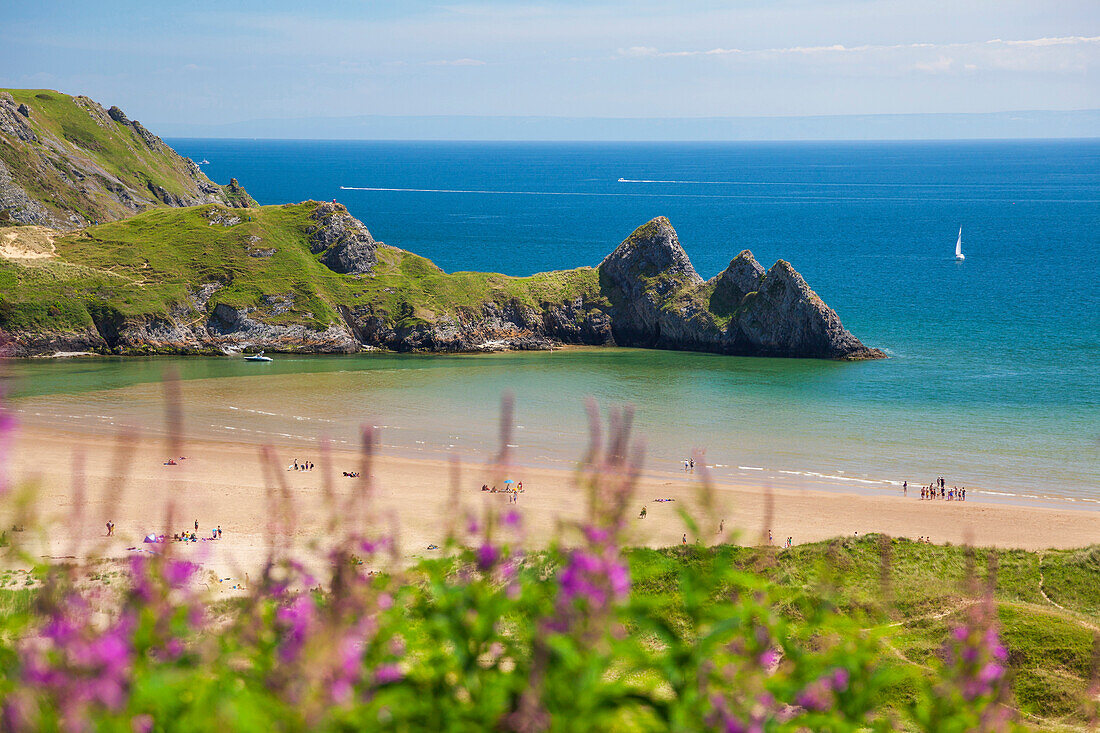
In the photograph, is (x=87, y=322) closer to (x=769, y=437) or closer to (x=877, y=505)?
(x=769, y=437)

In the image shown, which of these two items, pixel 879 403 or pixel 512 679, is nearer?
pixel 512 679

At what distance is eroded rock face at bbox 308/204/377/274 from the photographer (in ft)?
284

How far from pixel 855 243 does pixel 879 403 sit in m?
104

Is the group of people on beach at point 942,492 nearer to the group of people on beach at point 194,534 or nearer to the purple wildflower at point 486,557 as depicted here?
the group of people on beach at point 194,534

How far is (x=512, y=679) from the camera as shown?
458 centimetres

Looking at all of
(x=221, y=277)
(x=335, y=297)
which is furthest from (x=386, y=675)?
(x=221, y=277)

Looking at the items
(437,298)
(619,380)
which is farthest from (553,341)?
(619,380)

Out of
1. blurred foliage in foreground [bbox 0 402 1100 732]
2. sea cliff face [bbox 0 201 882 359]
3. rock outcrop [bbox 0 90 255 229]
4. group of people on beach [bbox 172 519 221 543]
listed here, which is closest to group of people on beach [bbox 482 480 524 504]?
group of people on beach [bbox 172 519 221 543]

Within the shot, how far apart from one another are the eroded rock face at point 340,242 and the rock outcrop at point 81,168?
35.9 meters

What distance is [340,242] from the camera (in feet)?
288

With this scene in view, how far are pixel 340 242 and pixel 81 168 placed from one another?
60.5 m

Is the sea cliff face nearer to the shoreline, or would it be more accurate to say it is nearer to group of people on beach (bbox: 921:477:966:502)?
the shoreline

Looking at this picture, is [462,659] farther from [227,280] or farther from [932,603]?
[227,280]

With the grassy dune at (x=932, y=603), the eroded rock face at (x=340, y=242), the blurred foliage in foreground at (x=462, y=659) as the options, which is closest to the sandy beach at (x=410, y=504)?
the grassy dune at (x=932, y=603)
